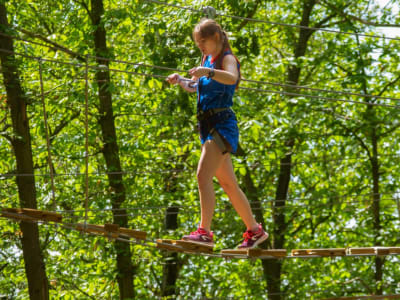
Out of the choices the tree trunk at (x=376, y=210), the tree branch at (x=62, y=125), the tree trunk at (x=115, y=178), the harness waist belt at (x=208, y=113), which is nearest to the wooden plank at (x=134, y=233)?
the harness waist belt at (x=208, y=113)

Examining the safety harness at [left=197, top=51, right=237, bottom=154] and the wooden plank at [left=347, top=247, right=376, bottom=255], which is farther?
the wooden plank at [left=347, top=247, right=376, bottom=255]

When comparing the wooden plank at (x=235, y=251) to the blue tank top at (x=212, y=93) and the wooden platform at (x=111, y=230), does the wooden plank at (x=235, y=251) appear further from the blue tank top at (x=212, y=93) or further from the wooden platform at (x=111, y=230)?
the blue tank top at (x=212, y=93)

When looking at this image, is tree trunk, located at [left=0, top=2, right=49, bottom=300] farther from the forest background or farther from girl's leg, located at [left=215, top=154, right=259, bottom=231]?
girl's leg, located at [left=215, top=154, right=259, bottom=231]

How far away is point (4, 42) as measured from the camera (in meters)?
6.76

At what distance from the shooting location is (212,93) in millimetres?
3838

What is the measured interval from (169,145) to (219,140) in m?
5.33

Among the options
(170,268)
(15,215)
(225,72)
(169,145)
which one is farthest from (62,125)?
(225,72)

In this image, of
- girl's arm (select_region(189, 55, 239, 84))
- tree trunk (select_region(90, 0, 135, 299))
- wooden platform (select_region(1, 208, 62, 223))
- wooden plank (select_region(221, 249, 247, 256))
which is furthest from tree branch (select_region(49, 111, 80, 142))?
girl's arm (select_region(189, 55, 239, 84))

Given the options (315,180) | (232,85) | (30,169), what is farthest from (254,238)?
(315,180)

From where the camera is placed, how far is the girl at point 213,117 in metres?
3.76

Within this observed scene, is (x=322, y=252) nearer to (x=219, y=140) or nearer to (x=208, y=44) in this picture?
(x=219, y=140)

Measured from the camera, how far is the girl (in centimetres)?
376

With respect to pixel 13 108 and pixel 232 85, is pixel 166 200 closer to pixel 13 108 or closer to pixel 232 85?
pixel 13 108

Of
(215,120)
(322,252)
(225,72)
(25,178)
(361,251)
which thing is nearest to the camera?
(225,72)
